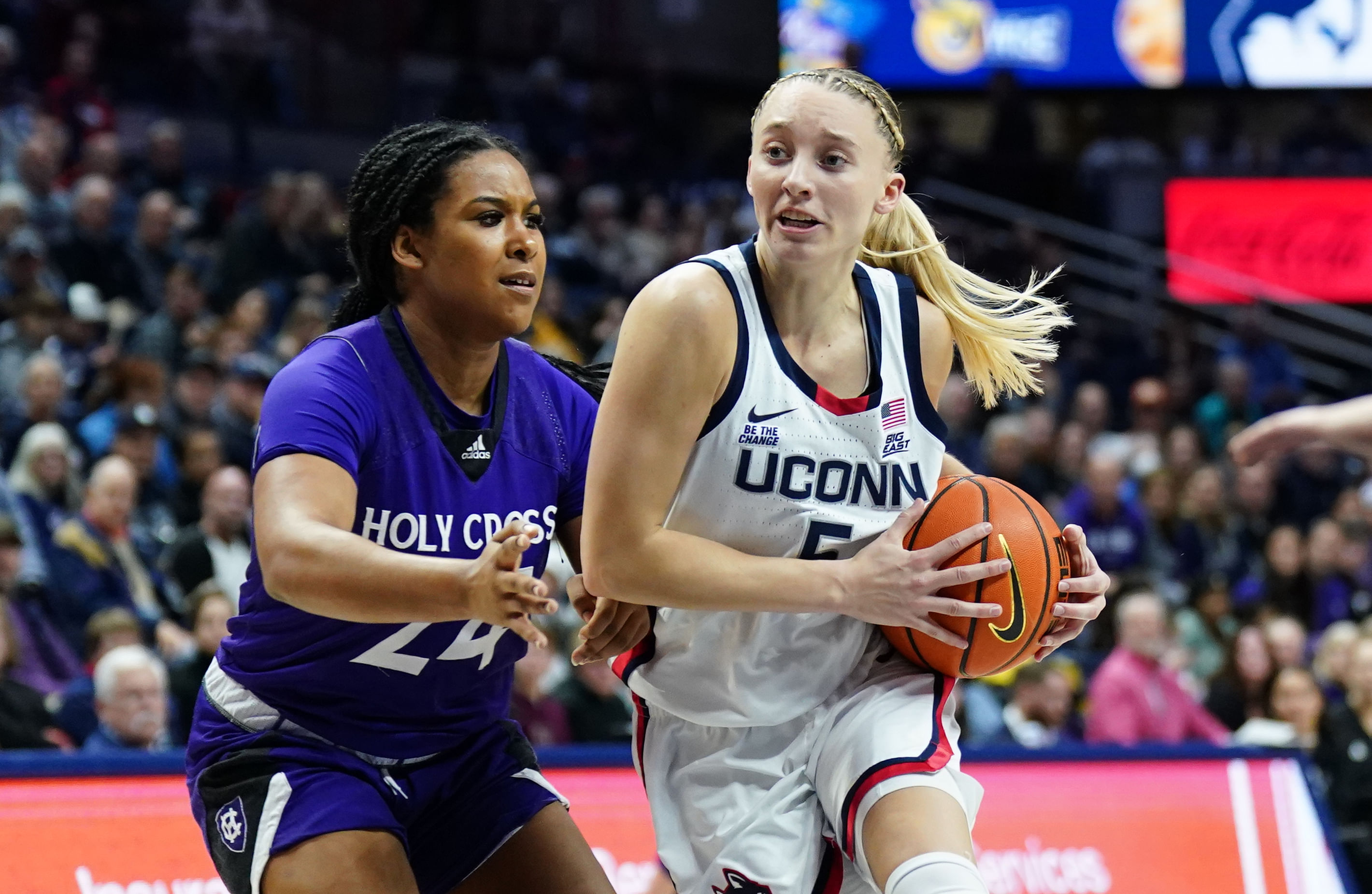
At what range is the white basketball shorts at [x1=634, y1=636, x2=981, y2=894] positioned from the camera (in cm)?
255

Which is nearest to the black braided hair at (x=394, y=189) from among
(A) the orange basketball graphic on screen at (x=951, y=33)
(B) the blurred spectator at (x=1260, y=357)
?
(B) the blurred spectator at (x=1260, y=357)

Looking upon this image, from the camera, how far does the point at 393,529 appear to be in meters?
2.48

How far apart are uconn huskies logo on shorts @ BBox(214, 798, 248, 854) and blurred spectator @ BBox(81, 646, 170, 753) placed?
8.30ft

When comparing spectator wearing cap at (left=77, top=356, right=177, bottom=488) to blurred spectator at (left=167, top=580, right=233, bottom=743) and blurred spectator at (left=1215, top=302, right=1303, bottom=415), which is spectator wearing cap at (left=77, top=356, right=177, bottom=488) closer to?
blurred spectator at (left=167, top=580, right=233, bottom=743)

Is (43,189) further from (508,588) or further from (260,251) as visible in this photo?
(508,588)

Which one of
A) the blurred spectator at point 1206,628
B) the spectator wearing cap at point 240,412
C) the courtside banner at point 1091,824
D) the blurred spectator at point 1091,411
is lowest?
the blurred spectator at point 1206,628

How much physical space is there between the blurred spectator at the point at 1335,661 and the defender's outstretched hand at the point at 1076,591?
4426 mm

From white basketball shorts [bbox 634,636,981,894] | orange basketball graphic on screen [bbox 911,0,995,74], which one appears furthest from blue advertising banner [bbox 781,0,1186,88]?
white basketball shorts [bbox 634,636,981,894]

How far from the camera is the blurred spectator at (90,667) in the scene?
16.7ft

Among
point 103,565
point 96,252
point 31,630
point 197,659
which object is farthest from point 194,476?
point 96,252

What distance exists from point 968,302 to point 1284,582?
6.06 m

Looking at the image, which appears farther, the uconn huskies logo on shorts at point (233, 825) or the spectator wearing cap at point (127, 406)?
the spectator wearing cap at point (127, 406)

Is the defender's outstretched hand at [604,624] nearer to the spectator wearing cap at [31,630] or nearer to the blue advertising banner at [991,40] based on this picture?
the spectator wearing cap at [31,630]

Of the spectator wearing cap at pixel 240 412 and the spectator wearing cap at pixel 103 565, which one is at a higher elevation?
the spectator wearing cap at pixel 240 412
